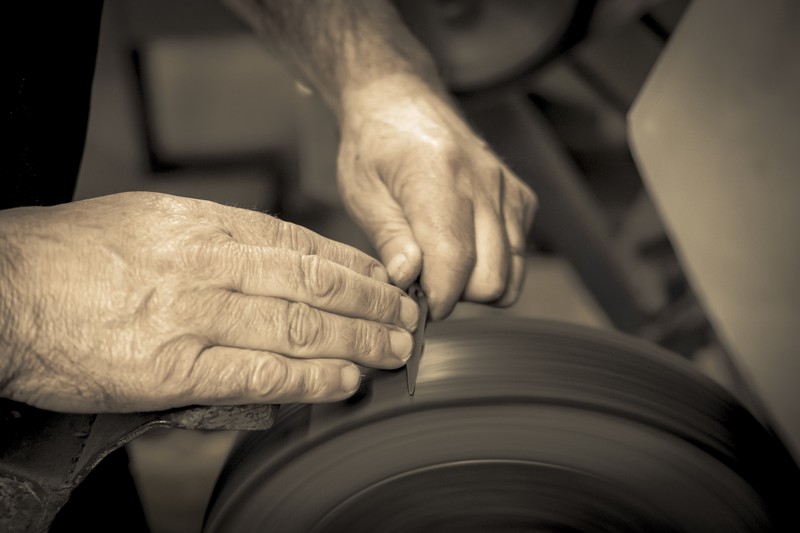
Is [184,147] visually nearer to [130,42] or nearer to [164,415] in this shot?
[130,42]

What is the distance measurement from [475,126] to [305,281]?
3.15ft

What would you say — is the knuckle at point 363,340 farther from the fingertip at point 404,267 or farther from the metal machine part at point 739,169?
the metal machine part at point 739,169

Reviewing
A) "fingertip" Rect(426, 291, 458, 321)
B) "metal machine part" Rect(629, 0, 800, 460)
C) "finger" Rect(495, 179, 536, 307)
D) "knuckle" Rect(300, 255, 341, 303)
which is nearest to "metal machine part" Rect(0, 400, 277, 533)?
"knuckle" Rect(300, 255, 341, 303)

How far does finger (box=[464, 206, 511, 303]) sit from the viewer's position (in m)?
0.79

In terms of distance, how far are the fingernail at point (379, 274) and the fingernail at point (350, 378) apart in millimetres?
99

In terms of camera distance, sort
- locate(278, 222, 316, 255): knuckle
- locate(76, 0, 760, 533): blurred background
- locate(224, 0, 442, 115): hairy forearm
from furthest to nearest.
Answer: locate(76, 0, 760, 533): blurred background, locate(224, 0, 442, 115): hairy forearm, locate(278, 222, 316, 255): knuckle

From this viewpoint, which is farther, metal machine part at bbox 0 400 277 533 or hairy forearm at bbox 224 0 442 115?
hairy forearm at bbox 224 0 442 115

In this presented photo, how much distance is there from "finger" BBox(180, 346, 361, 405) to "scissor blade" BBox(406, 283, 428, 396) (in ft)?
0.24

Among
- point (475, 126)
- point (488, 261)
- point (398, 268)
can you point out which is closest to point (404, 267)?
point (398, 268)

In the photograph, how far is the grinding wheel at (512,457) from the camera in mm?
660

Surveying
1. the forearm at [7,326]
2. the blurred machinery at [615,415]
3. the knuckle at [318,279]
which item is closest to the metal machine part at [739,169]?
the blurred machinery at [615,415]

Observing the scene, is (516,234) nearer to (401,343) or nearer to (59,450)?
(401,343)

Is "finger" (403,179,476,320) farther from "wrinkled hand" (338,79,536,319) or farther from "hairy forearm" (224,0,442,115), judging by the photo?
"hairy forearm" (224,0,442,115)

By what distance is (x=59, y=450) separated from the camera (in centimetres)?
59
